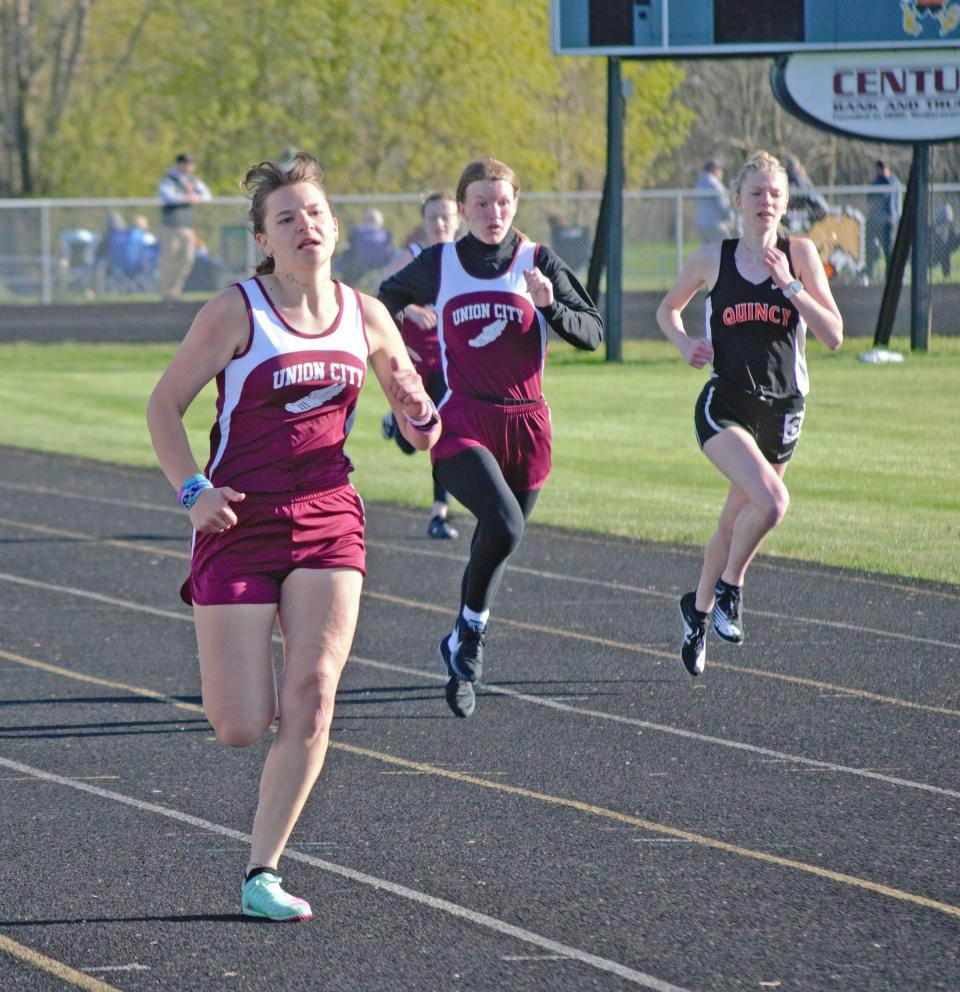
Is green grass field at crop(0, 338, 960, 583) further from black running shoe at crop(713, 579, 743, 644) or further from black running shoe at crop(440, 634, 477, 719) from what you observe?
black running shoe at crop(440, 634, 477, 719)

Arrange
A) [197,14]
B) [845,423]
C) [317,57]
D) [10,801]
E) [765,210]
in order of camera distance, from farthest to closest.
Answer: [197,14], [317,57], [845,423], [765,210], [10,801]

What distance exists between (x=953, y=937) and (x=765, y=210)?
156 inches

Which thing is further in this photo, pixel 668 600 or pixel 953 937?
pixel 668 600

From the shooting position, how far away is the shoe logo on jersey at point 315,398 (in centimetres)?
507

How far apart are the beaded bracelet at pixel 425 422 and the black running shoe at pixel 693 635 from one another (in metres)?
3.20

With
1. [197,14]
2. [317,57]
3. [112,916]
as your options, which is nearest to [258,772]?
[112,916]

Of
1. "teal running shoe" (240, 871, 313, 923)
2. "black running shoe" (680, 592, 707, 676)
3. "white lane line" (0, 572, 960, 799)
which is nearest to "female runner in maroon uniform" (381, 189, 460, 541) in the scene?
"white lane line" (0, 572, 960, 799)

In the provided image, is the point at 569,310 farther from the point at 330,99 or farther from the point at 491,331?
the point at 330,99

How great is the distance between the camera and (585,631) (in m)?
9.35

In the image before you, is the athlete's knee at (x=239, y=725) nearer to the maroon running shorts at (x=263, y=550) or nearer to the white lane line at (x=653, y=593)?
the maroon running shorts at (x=263, y=550)

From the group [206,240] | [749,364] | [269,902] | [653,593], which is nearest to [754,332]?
[749,364]

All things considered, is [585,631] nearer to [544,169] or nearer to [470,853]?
[470,853]

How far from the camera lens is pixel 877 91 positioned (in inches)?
899

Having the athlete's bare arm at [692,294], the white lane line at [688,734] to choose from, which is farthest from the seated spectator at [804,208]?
the white lane line at [688,734]
